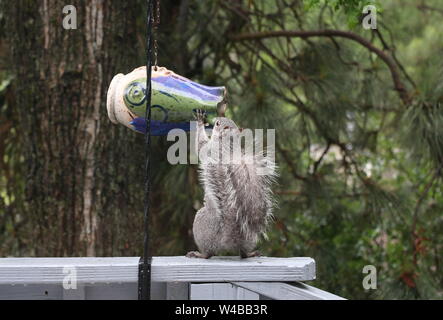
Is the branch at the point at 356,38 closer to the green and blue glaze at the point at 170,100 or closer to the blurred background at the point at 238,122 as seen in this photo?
the blurred background at the point at 238,122

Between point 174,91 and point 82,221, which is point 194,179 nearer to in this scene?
point 82,221

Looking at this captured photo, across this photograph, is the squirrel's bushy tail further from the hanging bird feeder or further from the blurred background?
the blurred background

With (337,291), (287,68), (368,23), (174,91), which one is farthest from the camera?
(337,291)

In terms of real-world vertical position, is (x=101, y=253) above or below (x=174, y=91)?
below

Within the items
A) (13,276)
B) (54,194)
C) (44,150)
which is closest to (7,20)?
(44,150)

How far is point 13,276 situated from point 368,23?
1.51 meters

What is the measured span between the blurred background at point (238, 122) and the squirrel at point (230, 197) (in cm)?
50

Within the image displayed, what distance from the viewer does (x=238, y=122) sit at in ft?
7.48

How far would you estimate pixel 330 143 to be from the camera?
2492mm

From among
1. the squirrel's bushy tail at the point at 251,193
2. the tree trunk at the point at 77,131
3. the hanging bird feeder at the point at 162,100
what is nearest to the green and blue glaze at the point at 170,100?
the hanging bird feeder at the point at 162,100

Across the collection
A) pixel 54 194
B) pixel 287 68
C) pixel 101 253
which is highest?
pixel 287 68

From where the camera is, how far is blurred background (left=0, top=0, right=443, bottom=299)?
1982 millimetres

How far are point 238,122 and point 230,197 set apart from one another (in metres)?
0.98
